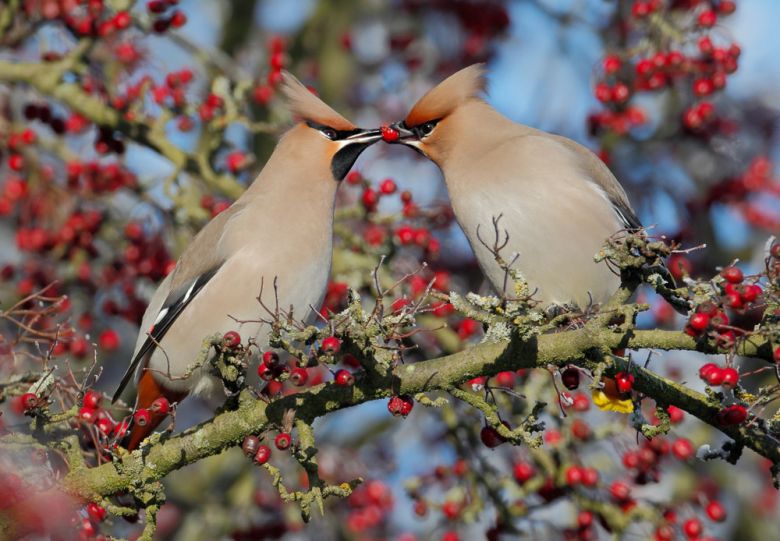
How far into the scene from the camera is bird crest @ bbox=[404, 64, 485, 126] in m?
4.94

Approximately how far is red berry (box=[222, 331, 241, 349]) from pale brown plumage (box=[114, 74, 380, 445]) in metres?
0.83

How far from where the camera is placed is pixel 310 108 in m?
4.92

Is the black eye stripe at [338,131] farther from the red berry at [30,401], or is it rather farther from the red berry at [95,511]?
the red berry at [95,511]

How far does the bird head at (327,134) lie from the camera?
4.91m

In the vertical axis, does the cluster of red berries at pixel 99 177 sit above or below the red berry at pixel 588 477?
above

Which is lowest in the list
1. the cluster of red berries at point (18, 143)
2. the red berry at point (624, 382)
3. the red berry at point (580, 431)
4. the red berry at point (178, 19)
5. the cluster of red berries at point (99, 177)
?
the red berry at point (580, 431)

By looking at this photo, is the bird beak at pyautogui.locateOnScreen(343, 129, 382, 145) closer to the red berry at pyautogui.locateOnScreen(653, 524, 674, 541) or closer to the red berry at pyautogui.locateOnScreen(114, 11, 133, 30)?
the red berry at pyautogui.locateOnScreen(114, 11, 133, 30)

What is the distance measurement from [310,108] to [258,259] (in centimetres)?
85

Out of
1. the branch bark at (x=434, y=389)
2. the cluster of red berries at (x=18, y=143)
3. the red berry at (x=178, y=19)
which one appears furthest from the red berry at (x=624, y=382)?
the cluster of red berries at (x=18, y=143)

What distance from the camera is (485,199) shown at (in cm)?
445

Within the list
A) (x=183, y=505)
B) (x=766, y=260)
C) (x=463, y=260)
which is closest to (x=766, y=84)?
(x=463, y=260)

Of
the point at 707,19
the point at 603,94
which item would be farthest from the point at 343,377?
the point at 707,19

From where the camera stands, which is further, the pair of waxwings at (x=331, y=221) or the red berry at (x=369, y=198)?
the red berry at (x=369, y=198)

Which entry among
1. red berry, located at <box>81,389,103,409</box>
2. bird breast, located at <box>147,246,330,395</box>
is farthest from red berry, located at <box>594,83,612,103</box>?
red berry, located at <box>81,389,103,409</box>
